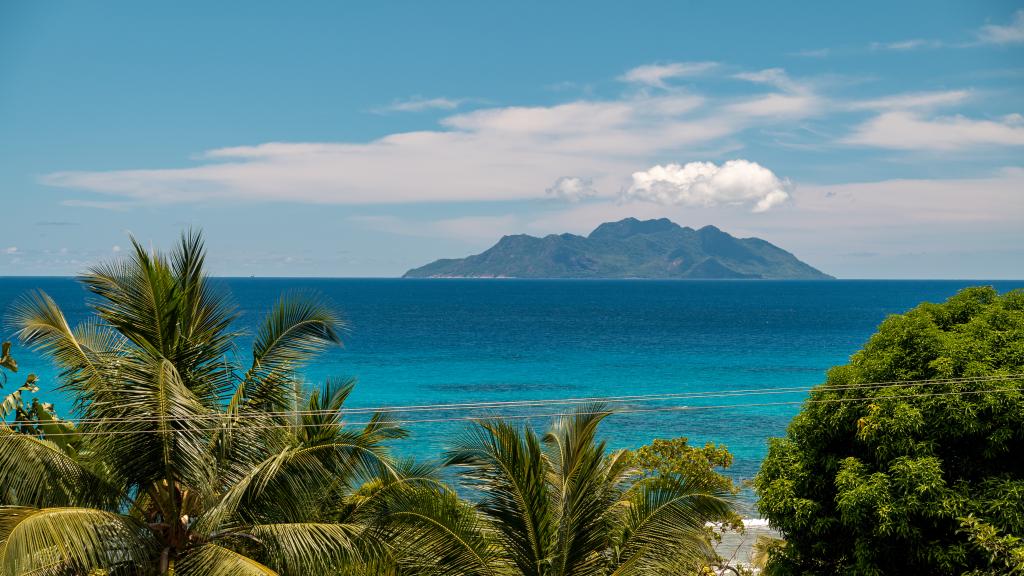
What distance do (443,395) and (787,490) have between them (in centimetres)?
3682

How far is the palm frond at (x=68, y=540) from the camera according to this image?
24.0 ft

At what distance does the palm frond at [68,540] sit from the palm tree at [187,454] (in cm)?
2

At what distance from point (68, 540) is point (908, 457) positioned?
904cm

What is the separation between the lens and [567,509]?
9.73m

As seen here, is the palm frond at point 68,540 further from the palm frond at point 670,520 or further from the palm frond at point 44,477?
the palm frond at point 670,520

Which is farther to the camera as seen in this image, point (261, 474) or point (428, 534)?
point (428, 534)

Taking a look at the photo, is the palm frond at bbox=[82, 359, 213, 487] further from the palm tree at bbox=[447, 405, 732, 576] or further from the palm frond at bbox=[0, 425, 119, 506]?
the palm tree at bbox=[447, 405, 732, 576]

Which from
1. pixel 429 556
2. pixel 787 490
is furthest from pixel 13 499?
pixel 787 490

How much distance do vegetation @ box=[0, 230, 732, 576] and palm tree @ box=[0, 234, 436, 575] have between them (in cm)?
2

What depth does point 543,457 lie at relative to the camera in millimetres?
10055

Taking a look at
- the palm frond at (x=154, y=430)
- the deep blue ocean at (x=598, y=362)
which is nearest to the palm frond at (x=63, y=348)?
the palm frond at (x=154, y=430)

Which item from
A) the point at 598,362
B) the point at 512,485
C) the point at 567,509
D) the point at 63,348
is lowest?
the point at 598,362

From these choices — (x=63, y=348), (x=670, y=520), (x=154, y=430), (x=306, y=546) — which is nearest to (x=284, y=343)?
(x=154, y=430)

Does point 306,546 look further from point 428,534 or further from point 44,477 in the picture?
point 44,477
